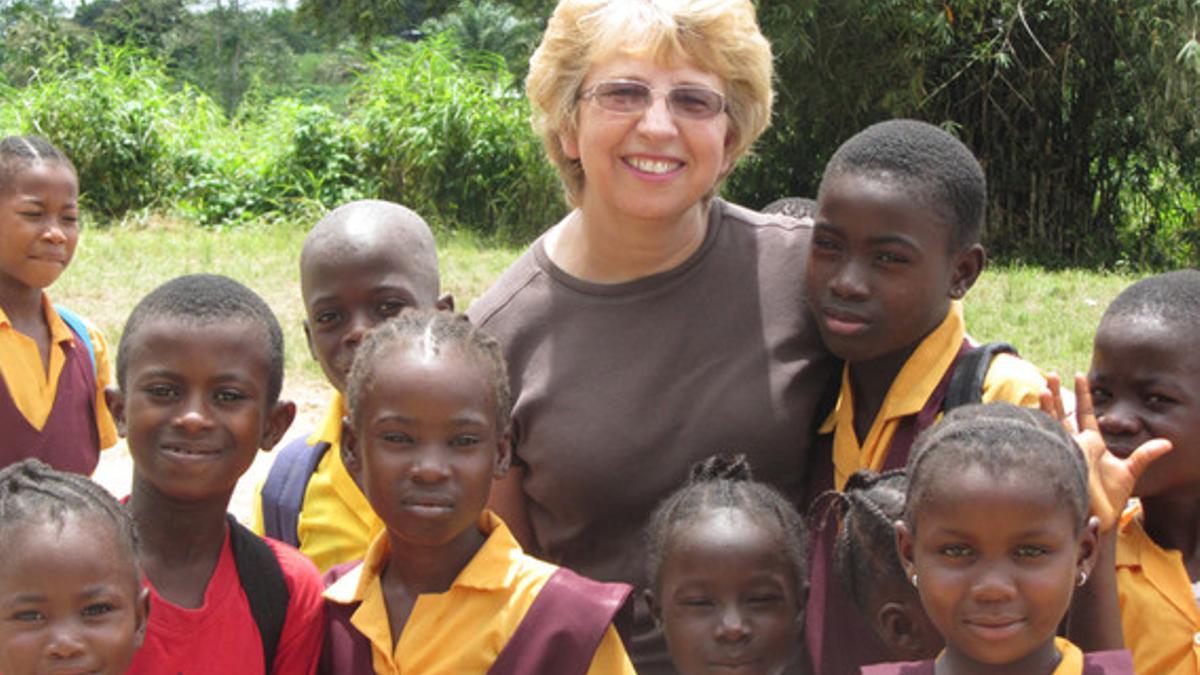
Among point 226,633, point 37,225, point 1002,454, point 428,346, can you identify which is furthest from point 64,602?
point 37,225

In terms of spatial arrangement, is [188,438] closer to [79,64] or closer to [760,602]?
[760,602]

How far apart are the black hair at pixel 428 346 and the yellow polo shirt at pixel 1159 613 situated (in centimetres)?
120

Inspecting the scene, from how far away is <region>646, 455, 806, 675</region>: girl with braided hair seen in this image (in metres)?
2.89

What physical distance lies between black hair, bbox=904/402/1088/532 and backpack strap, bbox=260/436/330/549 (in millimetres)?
1353

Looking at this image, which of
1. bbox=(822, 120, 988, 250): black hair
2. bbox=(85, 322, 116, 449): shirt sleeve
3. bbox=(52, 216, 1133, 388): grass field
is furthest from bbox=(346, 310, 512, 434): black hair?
bbox=(52, 216, 1133, 388): grass field

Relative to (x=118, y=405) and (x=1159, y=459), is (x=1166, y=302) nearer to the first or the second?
(x=1159, y=459)

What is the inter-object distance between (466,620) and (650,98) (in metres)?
1.14

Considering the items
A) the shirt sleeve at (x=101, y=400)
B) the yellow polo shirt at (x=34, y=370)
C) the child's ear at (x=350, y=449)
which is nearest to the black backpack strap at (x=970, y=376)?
the child's ear at (x=350, y=449)

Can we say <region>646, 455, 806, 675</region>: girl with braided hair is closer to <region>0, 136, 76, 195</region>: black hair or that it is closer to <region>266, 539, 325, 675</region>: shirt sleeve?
<region>266, 539, 325, 675</region>: shirt sleeve

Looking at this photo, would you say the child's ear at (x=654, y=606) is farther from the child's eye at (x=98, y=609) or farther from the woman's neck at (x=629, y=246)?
the child's eye at (x=98, y=609)

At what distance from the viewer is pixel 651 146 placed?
10.1 feet

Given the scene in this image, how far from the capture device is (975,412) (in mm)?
2500

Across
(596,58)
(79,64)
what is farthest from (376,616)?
(79,64)

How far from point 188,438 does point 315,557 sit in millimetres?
555
